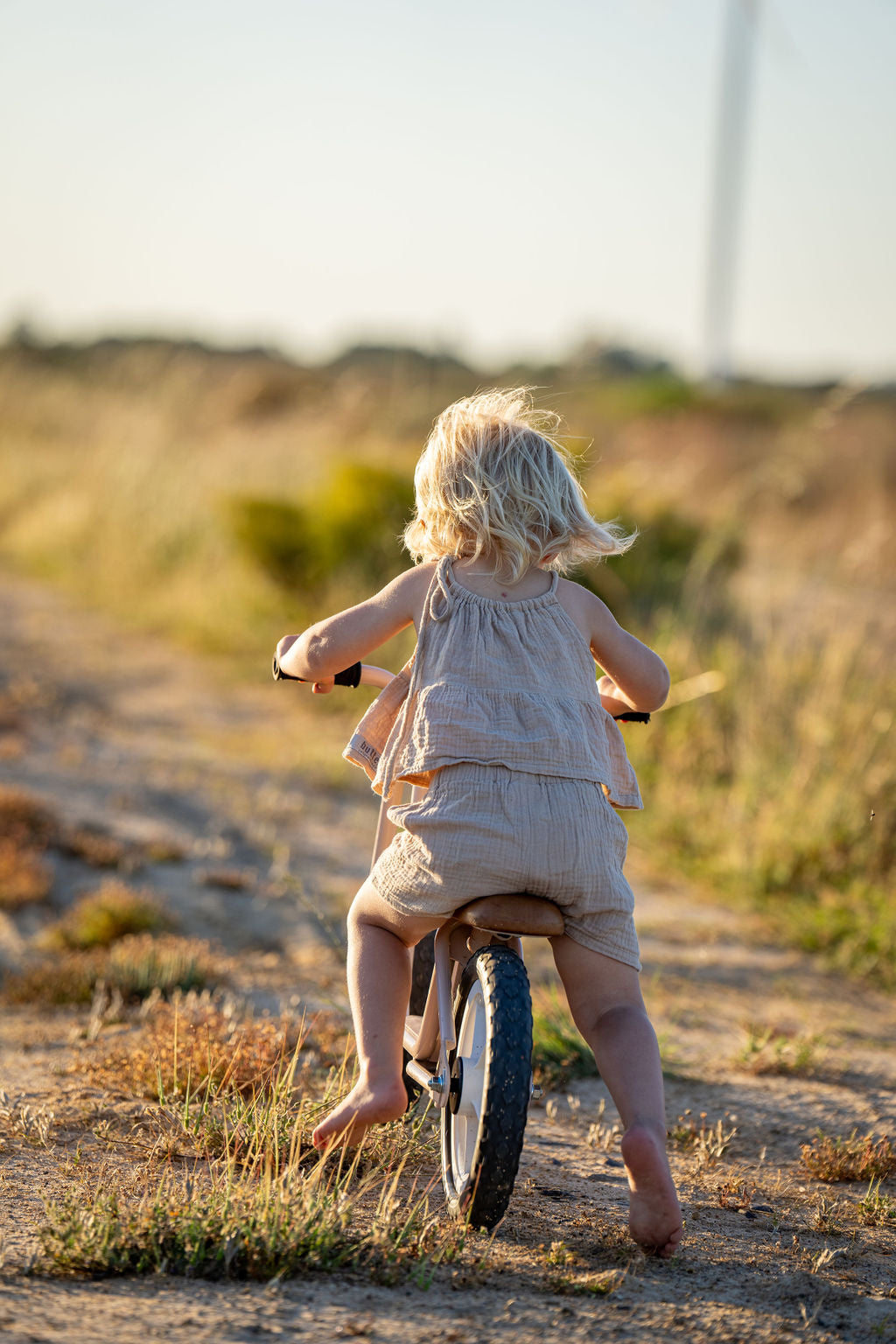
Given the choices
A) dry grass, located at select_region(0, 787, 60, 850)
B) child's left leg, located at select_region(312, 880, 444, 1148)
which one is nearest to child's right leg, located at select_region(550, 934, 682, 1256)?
child's left leg, located at select_region(312, 880, 444, 1148)

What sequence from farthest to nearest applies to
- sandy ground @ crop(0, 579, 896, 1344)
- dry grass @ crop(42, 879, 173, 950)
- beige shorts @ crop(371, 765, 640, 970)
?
dry grass @ crop(42, 879, 173, 950), beige shorts @ crop(371, 765, 640, 970), sandy ground @ crop(0, 579, 896, 1344)

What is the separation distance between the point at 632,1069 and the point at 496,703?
787 millimetres

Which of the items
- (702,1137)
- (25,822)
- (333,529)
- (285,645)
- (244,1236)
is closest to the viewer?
(244,1236)

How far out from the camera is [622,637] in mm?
2834

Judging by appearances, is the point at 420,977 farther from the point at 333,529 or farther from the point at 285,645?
the point at 333,529

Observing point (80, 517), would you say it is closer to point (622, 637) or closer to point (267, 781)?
point (267, 781)

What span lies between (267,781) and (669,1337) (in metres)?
5.57

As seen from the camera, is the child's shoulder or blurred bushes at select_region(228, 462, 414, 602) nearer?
the child's shoulder

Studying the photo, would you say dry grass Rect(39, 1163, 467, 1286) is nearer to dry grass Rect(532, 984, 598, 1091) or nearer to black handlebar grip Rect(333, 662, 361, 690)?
Answer: black handlebar grip Rect(333, 662, 361, 690)

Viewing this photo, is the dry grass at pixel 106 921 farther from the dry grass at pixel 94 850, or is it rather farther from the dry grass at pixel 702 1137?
the dry grass at pixel 702 1137

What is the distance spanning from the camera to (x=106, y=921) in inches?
191

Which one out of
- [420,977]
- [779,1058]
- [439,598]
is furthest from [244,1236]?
[779,1058]

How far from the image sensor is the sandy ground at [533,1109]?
223 cm

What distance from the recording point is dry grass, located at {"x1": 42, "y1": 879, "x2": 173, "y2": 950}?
15.8 ft
